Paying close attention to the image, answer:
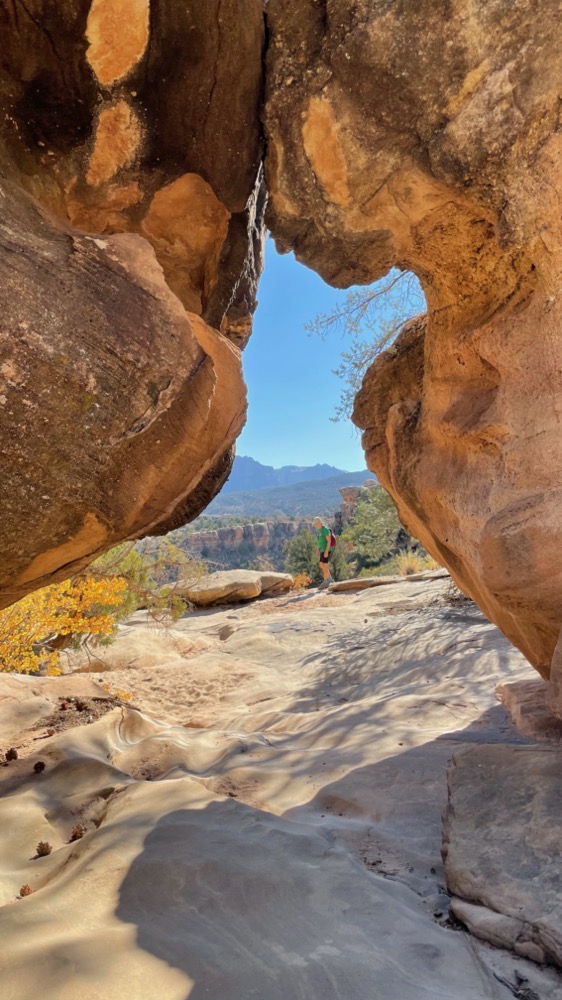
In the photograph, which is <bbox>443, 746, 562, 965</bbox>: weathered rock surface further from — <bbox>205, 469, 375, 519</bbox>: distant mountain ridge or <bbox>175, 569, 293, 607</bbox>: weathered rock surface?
<bbox>205, 469, 375, 519</bbox>: distant mountain ridge

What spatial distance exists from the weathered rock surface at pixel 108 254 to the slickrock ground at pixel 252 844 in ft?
3.63

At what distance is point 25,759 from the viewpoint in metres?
3.14

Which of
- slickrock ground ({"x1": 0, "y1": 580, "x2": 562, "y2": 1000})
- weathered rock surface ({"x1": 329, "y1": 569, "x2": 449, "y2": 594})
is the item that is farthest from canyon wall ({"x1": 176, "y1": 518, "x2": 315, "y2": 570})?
slickrock ground ({"x1": 0, "y1": 580, "x2": 562, "y2": 1000})

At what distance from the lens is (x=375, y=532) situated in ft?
56.9

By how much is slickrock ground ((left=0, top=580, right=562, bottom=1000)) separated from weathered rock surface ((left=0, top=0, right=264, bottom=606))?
111 centimetres

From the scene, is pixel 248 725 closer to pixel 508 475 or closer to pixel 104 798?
pixel 104 798

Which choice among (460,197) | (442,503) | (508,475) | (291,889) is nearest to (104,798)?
(291,889)

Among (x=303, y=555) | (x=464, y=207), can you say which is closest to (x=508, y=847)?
(x=464, y=207)

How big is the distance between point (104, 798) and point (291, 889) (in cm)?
134

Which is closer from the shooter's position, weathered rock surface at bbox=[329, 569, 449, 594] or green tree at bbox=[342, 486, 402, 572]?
weathered rock surface at bbox=[329, 569, 449, 594]

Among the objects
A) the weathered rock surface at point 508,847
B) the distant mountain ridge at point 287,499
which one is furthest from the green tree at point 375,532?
the distant mountain ridge at point 287,499

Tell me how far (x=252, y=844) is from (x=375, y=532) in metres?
15.7

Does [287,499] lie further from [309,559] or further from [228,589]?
[228,589]

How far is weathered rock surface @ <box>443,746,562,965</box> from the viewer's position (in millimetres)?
1431
